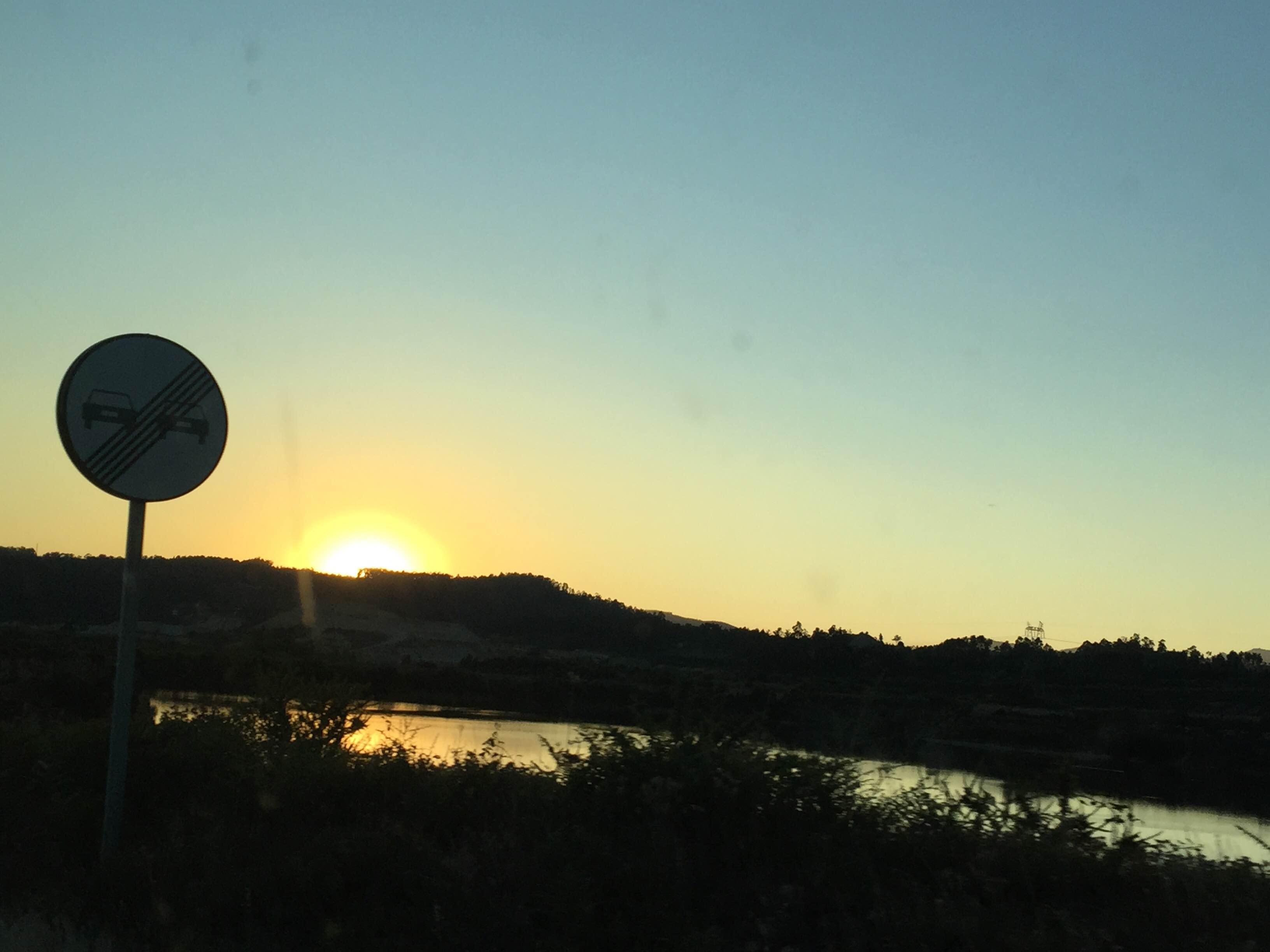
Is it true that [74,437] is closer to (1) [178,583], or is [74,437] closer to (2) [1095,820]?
(2) [1095,820]

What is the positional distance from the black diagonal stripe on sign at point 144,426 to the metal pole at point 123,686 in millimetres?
285

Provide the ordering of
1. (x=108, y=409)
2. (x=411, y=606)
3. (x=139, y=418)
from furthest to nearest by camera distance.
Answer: (x=411, y=606) → (x=139, y=418) → (x=108, y=409)

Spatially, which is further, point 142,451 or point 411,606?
point 411,606

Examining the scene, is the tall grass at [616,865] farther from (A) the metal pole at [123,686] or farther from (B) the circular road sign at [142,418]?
(B) the circular road sign at [142,418]

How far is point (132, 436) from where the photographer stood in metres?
6.65

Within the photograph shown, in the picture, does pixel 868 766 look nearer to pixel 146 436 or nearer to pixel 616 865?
pixel 616 865

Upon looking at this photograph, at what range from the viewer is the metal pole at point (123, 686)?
21.1 ft

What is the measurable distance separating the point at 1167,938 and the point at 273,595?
48.5 meters

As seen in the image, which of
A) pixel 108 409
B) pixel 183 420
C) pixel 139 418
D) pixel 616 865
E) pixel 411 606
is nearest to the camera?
pixel 616 865

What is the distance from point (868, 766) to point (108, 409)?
511 centimetres

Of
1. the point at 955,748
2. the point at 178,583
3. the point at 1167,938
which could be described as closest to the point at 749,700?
the point at 955,748

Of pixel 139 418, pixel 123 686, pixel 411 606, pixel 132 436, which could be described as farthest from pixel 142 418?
pixel 411 606

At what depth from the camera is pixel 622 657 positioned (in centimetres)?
3950

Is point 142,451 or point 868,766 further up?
point 142,451
